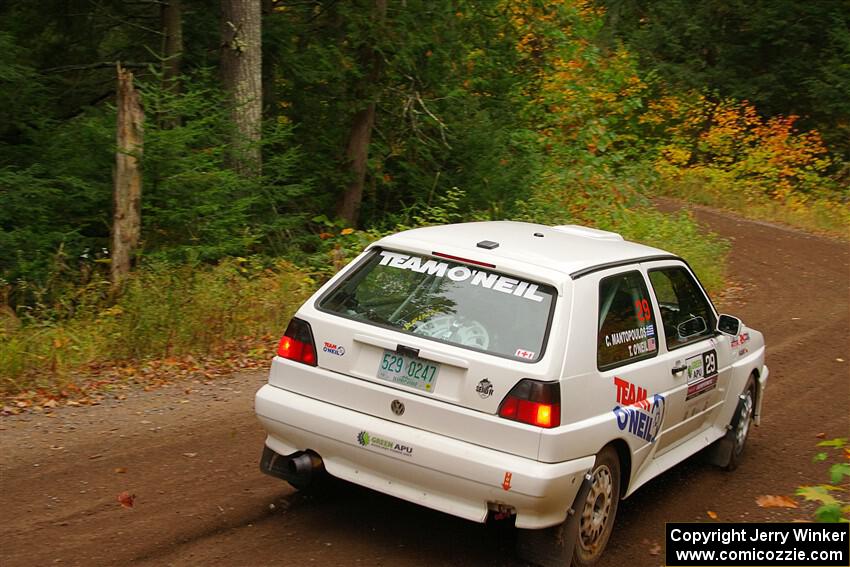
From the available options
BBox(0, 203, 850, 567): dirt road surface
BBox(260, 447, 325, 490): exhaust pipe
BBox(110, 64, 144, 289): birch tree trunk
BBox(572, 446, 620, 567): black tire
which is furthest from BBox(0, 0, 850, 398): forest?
BBox(572, 446, 620, 567): black tire

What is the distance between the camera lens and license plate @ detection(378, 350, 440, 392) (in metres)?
5.06

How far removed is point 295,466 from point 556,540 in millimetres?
1533

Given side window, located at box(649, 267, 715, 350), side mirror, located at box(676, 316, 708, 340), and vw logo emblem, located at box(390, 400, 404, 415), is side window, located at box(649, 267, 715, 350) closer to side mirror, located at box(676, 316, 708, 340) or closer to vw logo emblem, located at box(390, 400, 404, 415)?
side mirror, located at box(676, 316, 708, 340)

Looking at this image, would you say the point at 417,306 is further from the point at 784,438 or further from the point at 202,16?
the point at 202,16

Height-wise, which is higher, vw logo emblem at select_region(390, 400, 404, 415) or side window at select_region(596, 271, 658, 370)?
side window at select_region(596, 271, 658, 370)

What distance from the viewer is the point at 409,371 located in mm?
5129

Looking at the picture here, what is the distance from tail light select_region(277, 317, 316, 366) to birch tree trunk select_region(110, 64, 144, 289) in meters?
6.22

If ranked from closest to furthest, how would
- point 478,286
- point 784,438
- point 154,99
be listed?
point 478,286, point 784,438, point 154,99

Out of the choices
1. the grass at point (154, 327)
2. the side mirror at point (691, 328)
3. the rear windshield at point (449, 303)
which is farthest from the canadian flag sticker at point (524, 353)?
the grass at point (154, 327)

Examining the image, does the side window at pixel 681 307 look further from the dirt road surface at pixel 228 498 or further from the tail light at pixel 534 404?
the tail light at pixel 534 404

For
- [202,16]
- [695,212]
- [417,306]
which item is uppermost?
[202,16]

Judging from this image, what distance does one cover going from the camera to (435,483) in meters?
4.93

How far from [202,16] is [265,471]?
12196 millimetres

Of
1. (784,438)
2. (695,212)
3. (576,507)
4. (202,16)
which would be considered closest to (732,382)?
→ (784,438)
